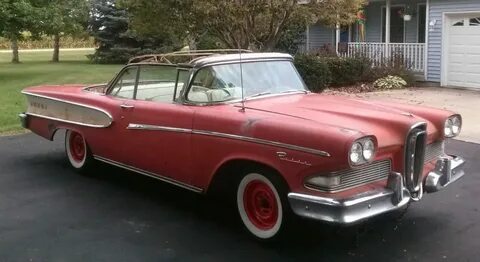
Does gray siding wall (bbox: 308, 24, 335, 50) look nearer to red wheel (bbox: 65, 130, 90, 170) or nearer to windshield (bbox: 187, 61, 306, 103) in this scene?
red wheel (bbox: 65, 130, 90, 170)

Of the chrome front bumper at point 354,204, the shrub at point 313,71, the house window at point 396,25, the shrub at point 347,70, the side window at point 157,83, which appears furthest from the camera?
the house window at point 396,25

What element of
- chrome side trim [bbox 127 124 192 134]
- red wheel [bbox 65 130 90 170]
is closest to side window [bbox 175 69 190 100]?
chrome side trim [bbox 127 124 192 134]

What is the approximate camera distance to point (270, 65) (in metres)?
5.65

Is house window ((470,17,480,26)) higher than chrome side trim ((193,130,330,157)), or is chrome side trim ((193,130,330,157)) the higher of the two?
house window ((470,17,480,26))

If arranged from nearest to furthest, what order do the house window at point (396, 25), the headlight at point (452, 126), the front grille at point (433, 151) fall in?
the front grille at point (433, 151) → the headlight at point (452, 126) → the house window at point (396, 25)

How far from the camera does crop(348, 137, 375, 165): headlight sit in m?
3.98

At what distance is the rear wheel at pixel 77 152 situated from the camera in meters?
6.62

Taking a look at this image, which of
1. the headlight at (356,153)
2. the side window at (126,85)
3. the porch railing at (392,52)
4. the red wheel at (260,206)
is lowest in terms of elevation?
the red wheel at (260,206)

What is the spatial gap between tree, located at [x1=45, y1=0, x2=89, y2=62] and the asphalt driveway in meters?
15.5

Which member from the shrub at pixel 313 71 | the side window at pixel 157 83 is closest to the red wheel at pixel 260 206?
the side window at pixel 157 83

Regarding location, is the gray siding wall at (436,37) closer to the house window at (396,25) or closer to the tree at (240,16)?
the house window at (396,25)

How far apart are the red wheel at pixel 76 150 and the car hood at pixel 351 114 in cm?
255

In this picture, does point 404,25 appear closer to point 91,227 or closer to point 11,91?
point 11,91

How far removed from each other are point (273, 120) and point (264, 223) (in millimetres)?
826
